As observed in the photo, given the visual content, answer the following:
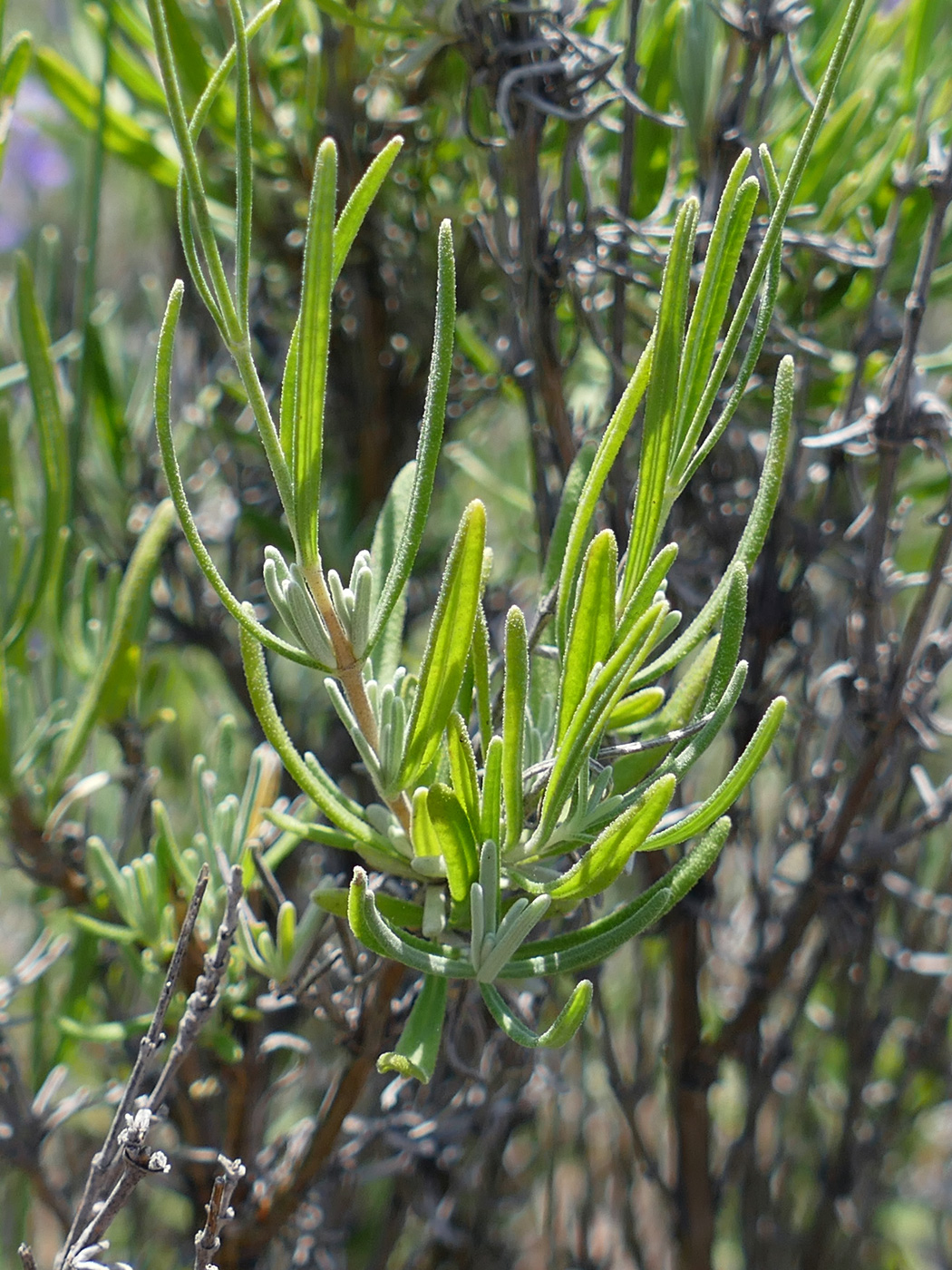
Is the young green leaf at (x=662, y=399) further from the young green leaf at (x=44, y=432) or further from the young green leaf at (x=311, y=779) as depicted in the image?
the young green leaf at (x=44, y=432)

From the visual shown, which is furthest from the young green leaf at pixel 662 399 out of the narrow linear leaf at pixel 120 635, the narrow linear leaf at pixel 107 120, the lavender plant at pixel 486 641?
the narrow linear leaf at pixel 107 120

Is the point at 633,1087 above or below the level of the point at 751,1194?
above

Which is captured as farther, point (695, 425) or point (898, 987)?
point (898, 987)

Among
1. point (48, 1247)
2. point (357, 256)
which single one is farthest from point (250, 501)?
point (48, 1247)

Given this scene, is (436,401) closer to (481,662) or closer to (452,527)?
(481,662)

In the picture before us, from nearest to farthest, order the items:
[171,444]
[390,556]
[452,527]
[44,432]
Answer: [171,444]
[390,556]
[44,432]
[452,527]

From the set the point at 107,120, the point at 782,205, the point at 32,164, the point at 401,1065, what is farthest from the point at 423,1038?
the point at 32,164

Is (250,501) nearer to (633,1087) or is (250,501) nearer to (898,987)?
(633,1087)
